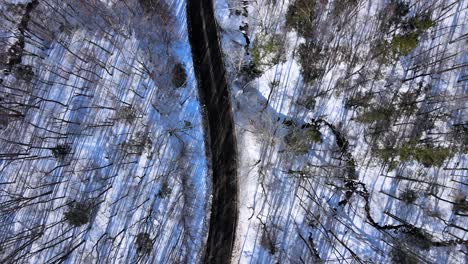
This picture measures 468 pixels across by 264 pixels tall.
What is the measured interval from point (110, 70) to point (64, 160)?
3.85m

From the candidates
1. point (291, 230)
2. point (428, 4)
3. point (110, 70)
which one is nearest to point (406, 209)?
point (291, 230)

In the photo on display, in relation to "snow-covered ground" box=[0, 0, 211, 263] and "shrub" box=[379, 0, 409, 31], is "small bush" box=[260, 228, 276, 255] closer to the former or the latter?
"snow-covered ground" box=[0, 0, 211, 263]

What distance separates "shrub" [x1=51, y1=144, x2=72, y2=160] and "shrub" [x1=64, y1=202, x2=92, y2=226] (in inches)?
73.2

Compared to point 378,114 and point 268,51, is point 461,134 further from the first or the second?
point 268,51

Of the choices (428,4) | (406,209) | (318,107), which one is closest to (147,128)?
(318,107)

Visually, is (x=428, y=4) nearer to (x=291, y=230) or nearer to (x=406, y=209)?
(x=406, y=209)

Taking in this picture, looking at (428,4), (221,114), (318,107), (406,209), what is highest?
(428,4)

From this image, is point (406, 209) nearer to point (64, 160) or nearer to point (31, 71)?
point (64, 160)

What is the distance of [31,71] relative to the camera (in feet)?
47.4

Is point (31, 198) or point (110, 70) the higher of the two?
point (110, 70)

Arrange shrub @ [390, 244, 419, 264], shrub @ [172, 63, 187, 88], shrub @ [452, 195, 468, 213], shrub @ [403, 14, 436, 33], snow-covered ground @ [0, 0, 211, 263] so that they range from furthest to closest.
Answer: shrub @ [172, 63, 187, 88], snow-covered ground @ [0, 0, 211, 263], shrub @ [403, 14, 436, 33], shrub @ [390, 244, 419, 264], shrub @ [452, 195, 468, 213]

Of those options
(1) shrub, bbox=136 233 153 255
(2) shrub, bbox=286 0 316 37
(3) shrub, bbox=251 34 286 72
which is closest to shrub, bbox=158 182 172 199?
(1) shrub, bbox=136 233 153 255

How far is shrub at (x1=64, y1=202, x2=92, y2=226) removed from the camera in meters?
14.1

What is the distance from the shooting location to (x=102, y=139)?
14.2 m
